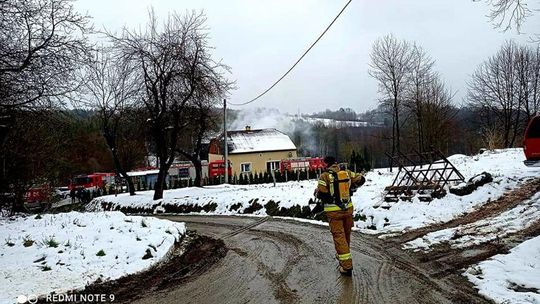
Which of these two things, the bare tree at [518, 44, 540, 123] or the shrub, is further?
the bare tree at [518, 44, 540, 123]

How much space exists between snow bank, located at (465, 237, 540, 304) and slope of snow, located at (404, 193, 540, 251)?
1407 millimetres

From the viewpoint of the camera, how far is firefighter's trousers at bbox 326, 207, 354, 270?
7.03 meters

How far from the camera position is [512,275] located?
6172mm

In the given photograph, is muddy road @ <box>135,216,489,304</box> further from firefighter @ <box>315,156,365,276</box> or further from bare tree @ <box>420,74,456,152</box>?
bare tree @ <box>420,74,456,152</box>

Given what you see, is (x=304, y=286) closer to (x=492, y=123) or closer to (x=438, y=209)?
(x=438, y=209)

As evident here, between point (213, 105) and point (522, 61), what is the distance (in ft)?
89.5

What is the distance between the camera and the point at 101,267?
7609mm

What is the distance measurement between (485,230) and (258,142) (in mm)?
49175

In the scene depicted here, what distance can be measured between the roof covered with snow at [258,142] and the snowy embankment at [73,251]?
1760 inches

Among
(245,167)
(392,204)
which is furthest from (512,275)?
(245,167)

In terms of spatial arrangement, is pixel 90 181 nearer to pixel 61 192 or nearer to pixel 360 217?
pixel 61 192

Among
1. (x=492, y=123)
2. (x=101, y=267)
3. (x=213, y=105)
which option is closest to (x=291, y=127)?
(x=492, y=123)

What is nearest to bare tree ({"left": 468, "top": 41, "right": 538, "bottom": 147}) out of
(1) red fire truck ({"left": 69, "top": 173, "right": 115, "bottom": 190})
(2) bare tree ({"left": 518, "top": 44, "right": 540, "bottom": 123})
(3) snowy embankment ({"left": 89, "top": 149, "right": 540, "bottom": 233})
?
(2) bare tree ({"left": 518, "top": 44, "right": 540, "bottom": 123})

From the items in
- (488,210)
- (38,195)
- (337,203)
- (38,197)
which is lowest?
(488,210)
